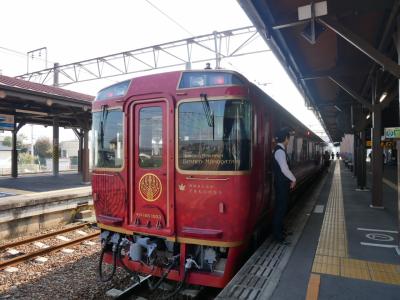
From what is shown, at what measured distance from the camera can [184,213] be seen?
4168mm

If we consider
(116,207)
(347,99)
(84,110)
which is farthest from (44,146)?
(116,207)

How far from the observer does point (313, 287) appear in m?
3.69

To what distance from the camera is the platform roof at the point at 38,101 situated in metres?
11.3

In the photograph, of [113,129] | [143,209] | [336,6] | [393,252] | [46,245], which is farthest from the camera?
[46,245]

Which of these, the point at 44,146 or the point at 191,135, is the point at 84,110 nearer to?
the point at 191,135

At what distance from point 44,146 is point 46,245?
6174 centimetres

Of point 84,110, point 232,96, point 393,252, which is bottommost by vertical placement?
point 393,252

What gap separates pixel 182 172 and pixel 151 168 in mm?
511

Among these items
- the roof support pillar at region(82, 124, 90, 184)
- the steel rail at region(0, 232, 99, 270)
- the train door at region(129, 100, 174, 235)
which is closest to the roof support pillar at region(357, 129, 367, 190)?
the steel rail at region(0, 232, 99, 270)

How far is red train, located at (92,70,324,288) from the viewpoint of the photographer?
3.96m

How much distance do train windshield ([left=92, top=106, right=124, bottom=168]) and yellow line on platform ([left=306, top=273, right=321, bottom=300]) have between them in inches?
113

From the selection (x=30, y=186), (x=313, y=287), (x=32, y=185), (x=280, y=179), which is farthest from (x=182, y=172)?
(x=32, y=185)

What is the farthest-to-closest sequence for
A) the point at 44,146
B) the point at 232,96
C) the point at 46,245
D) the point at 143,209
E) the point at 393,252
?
the point at 44,146, the point at 46,245, the point at 393,252, the point at 143,209, the point at 232,96

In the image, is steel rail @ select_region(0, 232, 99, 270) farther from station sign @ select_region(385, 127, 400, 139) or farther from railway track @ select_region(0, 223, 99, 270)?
station sign @ select_region(385, 127, 400, 139)
